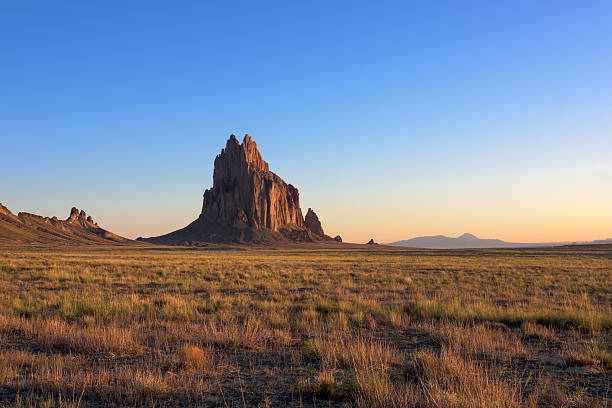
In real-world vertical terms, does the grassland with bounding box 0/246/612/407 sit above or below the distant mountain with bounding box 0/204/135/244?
below

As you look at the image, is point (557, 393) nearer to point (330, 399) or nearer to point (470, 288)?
point (330, 399)

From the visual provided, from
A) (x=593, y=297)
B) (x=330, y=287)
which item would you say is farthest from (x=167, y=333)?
(x=593, y=297)

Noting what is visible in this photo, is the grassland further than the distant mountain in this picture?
No

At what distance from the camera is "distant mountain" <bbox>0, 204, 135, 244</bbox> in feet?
415

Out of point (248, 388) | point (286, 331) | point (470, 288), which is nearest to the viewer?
point (248, 388)

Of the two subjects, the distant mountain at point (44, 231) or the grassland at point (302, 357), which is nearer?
the grassland at point (302, 357)

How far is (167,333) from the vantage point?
818cm

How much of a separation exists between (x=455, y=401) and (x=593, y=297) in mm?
15946

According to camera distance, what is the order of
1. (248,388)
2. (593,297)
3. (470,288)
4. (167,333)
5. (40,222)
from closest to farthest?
(248,388), (167,333), (593,297), (470,288), (40,222)

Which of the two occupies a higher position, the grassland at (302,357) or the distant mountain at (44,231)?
the distant mountain at (44,231)

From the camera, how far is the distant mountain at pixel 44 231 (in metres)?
126

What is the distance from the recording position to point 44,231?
151 m

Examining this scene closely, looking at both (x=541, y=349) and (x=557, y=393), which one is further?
(x=541, y=349)

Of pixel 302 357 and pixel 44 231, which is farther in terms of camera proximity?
pixel 44 231
